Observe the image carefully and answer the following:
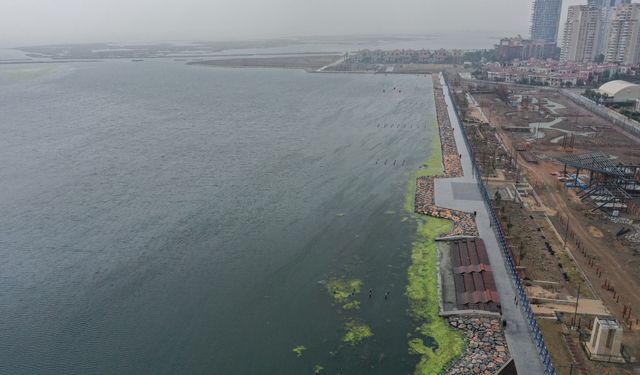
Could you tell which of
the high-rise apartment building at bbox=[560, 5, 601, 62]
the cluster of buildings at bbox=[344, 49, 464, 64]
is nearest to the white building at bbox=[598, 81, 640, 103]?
the high-rise apartment building at bbox=[560, 5, 601, 62]

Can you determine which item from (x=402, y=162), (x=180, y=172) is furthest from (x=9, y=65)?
(x=402, y=162)

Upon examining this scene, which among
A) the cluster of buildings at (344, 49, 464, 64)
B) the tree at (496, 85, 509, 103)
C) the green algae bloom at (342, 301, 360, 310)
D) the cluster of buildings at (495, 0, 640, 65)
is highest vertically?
the cluster of buildings at (495, 0, 640, 65)

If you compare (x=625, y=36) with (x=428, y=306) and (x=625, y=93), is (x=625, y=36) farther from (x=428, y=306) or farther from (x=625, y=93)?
(x=428, y=306)

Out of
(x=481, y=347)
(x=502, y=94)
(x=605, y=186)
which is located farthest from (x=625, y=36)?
(x=481, y=347)

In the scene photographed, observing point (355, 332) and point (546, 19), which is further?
point (546, 19)

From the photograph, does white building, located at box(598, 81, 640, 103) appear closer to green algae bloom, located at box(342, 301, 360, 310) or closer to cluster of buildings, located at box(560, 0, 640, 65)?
cluster of buildings, located at box(560, 0, 640, 65)
